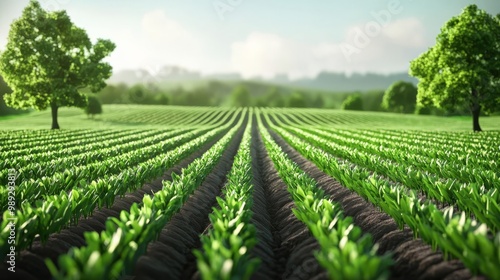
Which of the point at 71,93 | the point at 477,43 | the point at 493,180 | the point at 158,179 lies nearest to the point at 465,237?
the point at 493,180

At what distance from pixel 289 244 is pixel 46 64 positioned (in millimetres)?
36898

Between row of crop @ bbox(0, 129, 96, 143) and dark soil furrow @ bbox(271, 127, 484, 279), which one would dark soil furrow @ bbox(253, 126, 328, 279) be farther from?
row of crop @ bbox(0, 129, 96, 143)

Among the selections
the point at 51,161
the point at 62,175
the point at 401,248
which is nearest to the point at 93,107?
the point at 51,161

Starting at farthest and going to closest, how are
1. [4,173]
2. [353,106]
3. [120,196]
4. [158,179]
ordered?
[353,106]
[158,179]
[4,173]
[120,196]

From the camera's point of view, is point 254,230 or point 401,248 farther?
point 401,248

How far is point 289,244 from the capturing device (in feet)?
19.3

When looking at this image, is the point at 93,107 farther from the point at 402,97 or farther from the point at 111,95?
the point at 402,97

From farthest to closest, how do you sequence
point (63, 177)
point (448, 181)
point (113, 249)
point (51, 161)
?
point (51, 161) < point (63, 177) < point (448, 181) < point (113, 249)

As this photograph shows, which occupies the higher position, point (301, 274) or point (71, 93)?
point (71, 93)

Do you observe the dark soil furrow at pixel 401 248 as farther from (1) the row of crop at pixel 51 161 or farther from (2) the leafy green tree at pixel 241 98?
(2) the leafy green tree at pixel 241 98

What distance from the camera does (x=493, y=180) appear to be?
7.13m

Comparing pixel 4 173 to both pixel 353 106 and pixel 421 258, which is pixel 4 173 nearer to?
pixel 421 258

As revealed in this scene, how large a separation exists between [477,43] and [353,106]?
8529 cm

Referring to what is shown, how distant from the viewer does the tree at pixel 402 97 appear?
4058 inches
